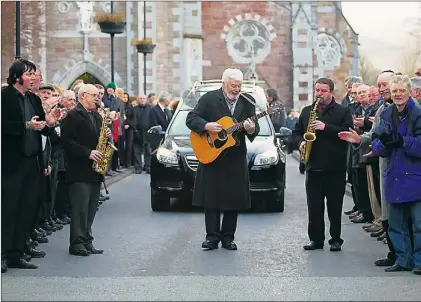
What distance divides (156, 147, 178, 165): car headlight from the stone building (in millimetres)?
24609

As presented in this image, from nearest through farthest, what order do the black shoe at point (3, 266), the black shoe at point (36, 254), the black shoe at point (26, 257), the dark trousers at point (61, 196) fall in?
the black shoe at point (3, 266) < the black shoe at point (26, 257) < the black shoe at point (36, 254) < the dark trousers at point (61, 196)

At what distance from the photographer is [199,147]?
11977 mm

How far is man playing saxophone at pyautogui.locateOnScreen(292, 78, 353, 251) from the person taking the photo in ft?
38.2

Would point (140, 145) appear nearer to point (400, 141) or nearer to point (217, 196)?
point (217, 196)

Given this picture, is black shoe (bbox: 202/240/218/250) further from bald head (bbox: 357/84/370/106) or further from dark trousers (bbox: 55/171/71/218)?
dark trousers (bbox: 55/171/71/218)

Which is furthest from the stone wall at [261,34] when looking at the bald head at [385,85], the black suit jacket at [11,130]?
the black suit jacket at [11,130]

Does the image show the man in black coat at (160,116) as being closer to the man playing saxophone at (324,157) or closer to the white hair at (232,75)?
the white hair at (232,75)

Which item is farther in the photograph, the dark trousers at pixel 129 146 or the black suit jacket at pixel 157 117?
the dark trousers at pixel 129 146

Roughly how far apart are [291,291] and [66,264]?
2.82 m

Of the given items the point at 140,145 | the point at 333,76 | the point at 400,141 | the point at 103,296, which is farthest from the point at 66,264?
the point at 333,76

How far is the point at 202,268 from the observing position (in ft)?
33.9

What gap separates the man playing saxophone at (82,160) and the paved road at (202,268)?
0.29 metres

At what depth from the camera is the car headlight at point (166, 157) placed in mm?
16016

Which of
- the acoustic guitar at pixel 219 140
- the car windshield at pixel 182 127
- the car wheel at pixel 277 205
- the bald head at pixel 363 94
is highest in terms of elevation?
the bald head at pixel 363 94
